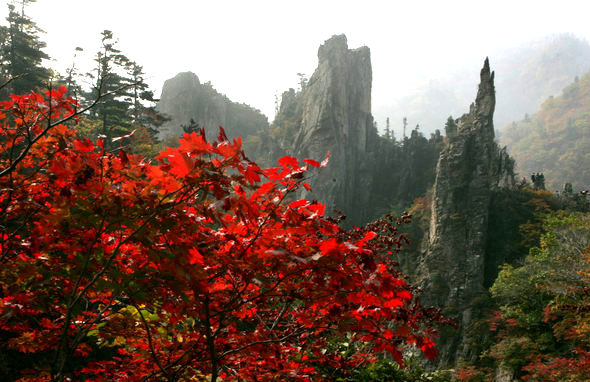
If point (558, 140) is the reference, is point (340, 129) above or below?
below

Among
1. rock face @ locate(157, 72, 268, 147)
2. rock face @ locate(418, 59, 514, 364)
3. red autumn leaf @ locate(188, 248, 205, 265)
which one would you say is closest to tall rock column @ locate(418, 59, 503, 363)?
rock face @ locate(418, 59, 514, 364)

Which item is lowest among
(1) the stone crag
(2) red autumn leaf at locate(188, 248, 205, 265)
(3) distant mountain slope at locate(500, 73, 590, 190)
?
(2) red autumn leaf at locate(188, 248, 205, 265)

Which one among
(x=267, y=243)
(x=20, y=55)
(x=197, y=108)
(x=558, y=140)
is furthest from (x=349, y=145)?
(x=558, y=140)

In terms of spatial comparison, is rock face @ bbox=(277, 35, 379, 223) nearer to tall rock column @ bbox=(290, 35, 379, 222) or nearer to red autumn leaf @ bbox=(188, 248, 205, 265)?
tall rock column @ bbox=(290, 35, 379, 222)

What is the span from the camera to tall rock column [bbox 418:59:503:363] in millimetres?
24484

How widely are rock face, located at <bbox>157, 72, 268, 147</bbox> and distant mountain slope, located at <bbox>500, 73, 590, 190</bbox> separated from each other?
6828 cm

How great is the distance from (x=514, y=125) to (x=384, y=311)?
13344 cm

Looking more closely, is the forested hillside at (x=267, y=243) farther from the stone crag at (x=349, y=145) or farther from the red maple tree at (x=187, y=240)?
the stone crag at (x=349, y=145)

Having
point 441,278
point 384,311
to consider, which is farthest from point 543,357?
point 384,311

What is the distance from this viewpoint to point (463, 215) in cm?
2753

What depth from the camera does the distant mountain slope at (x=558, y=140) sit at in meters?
73.4

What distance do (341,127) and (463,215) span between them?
2141 centimetres

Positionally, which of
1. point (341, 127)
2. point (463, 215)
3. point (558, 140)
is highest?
point (558, 140)

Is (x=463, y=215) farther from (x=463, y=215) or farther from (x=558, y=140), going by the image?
(x=558, y=140)
